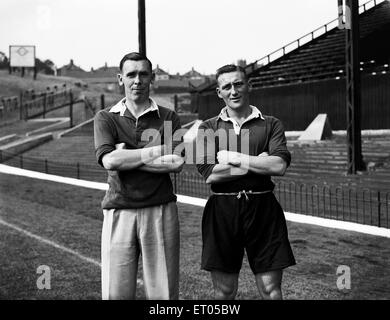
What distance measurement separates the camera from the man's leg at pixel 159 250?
3.28 metres

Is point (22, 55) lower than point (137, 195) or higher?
higher

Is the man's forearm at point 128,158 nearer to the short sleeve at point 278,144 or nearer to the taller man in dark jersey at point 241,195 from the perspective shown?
the taller man in dark jersey at point 241,195

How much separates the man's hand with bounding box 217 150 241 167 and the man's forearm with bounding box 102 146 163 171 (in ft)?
1.64

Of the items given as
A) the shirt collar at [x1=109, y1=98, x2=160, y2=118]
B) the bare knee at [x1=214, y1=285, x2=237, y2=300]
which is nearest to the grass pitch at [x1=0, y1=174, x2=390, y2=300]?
the bare knee at [x1=214, y1=285, x2=237, y2=300]

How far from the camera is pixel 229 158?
3.38 metres

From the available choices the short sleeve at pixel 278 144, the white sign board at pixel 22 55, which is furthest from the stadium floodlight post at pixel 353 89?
the white sign board at pixel 22 55

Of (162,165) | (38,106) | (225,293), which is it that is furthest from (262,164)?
(38,106)

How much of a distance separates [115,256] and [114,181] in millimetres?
525

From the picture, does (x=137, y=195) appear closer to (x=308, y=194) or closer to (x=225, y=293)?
(x=225, y=293)

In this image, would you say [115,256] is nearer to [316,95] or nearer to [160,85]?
[316,95]

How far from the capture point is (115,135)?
338cm

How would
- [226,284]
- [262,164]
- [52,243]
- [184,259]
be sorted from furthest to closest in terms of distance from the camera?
[52,243] < [184,259] < [226,284] < [262,164]

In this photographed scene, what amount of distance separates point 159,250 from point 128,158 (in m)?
0.67
